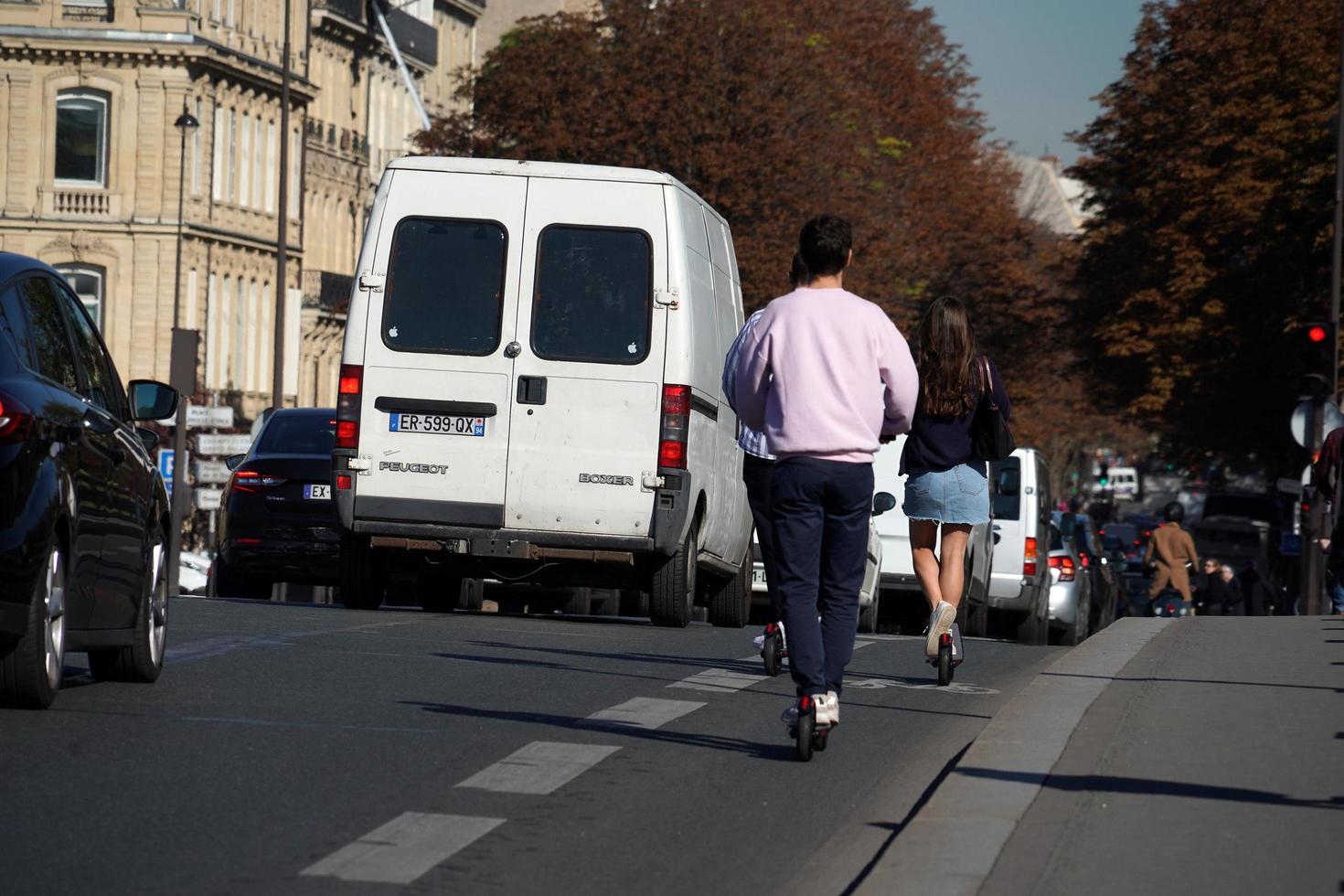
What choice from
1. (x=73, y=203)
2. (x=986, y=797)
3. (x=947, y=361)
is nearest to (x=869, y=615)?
(x=947, y=361)

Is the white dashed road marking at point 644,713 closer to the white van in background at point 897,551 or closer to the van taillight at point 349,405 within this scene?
the van taillight at point 349,405

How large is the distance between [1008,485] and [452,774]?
1844 centimetres

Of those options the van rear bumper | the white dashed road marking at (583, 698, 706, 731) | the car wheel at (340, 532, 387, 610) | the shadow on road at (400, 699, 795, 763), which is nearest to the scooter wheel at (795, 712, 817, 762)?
the shadow on road at (400, 699, 795, 763)

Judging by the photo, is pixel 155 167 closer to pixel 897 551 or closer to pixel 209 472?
pixel 209 472

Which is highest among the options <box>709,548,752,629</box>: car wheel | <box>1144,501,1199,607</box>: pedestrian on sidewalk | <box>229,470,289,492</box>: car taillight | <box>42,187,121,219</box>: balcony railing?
<box>42,187,121,219</box>: balcony railing

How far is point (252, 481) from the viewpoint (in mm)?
21828

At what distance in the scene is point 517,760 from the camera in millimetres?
9109

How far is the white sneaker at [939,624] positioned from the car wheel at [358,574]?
19.4 feet

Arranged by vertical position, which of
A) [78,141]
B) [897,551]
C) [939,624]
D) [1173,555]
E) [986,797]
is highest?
[78,141]

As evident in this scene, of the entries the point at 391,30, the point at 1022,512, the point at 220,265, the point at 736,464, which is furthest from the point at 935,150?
the point at 736,464

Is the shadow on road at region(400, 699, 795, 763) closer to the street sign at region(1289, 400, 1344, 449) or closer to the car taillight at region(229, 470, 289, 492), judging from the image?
the car taillight at region(229, 470, 289, 492)

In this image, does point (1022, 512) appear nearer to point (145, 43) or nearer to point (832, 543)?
point (832, 543)

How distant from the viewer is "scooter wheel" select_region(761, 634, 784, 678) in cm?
1280

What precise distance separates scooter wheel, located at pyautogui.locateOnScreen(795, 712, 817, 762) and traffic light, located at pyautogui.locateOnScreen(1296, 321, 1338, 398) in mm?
23360
